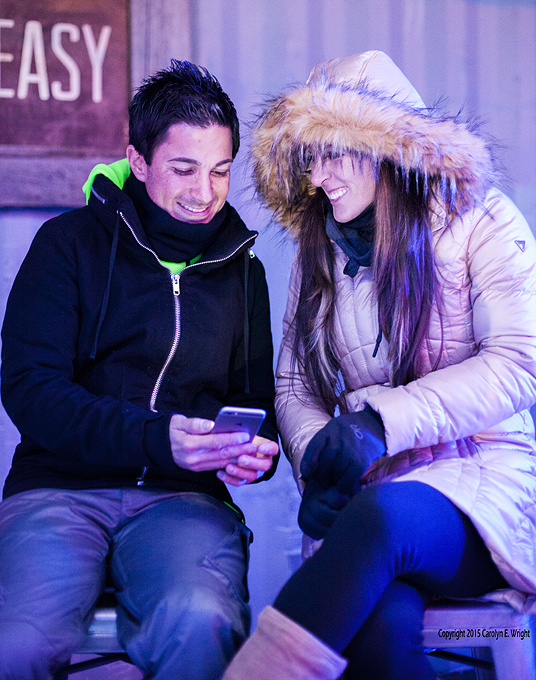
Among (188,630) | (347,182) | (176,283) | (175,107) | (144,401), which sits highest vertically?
(175,107)

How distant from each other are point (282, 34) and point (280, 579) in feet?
5.01

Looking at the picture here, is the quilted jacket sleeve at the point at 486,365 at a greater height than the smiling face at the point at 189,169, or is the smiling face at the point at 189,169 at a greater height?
the smiling face at the point at 189,169

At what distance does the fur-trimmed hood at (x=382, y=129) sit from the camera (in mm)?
1192

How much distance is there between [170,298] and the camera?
4.25ft

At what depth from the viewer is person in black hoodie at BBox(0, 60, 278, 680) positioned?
978 mm

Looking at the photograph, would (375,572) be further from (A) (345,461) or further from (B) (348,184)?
(B) (348,184)

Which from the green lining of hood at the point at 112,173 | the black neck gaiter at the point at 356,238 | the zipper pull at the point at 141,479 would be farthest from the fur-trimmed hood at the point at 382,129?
the zipper pull at the point at 141,479

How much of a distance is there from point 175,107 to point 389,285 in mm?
545

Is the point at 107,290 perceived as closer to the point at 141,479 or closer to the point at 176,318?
the point at 176,318

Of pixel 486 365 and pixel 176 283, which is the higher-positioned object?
pixel 176 283

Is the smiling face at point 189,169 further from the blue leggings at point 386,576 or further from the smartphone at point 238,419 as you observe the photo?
the blue leggings at point 386,576

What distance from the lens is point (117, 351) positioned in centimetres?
127

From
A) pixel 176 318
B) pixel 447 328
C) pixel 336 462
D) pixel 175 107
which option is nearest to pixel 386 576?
pixel 336 462

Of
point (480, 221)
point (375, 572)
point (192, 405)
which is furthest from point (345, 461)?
point (480, 221)
